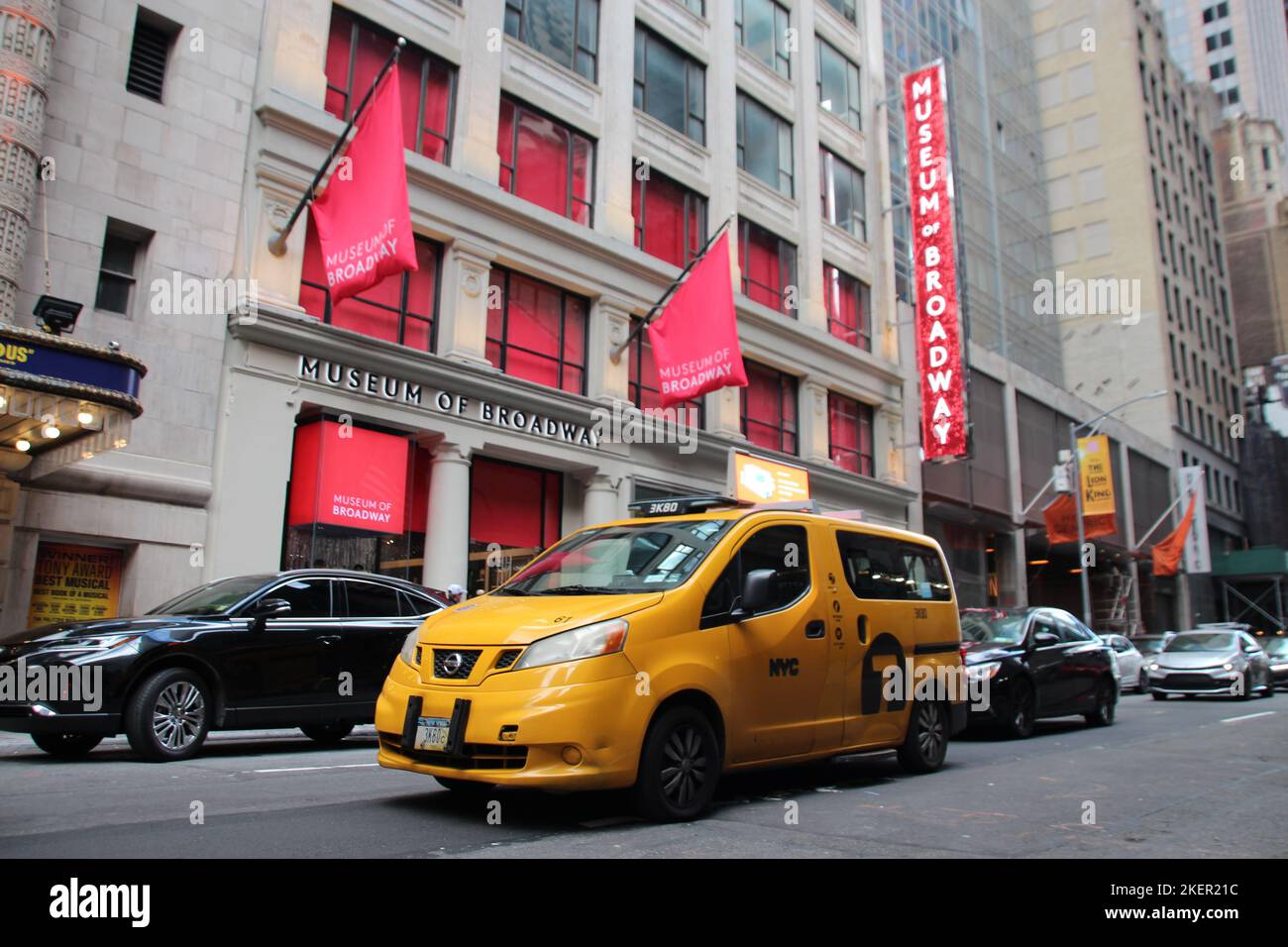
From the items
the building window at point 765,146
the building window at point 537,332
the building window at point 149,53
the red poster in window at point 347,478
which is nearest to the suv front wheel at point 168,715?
the red poster in window at point 347,478

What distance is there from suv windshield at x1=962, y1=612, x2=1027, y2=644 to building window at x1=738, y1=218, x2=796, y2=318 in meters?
14.3

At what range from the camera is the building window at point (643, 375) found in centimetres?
2316

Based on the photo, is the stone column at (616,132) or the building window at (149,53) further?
the stone column at (616,132)

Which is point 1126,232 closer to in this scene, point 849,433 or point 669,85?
point 849,433

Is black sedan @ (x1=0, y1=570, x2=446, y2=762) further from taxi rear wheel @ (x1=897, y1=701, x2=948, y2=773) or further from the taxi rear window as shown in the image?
taxi rear wheel @ (x1=897, y1=701, x2=948, y2=773)

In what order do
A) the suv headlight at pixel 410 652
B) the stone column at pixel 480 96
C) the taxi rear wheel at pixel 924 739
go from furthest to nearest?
1. the stone column at pixel 480 96
2. the taxi rear wheel at pixel 924 739
3. the suv headlight at pixel 410 652

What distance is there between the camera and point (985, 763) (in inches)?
384

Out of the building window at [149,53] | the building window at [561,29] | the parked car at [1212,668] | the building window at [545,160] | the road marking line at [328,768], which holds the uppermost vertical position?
the building window at [561,29]

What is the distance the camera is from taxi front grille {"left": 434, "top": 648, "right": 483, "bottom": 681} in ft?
19.6

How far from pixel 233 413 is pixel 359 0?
27.7 ft

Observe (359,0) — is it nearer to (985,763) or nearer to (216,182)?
(216,182)

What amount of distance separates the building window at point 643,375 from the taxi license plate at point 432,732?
56.6 ft

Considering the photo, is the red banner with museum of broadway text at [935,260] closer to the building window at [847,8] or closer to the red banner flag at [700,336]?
the building window at [847,8]
